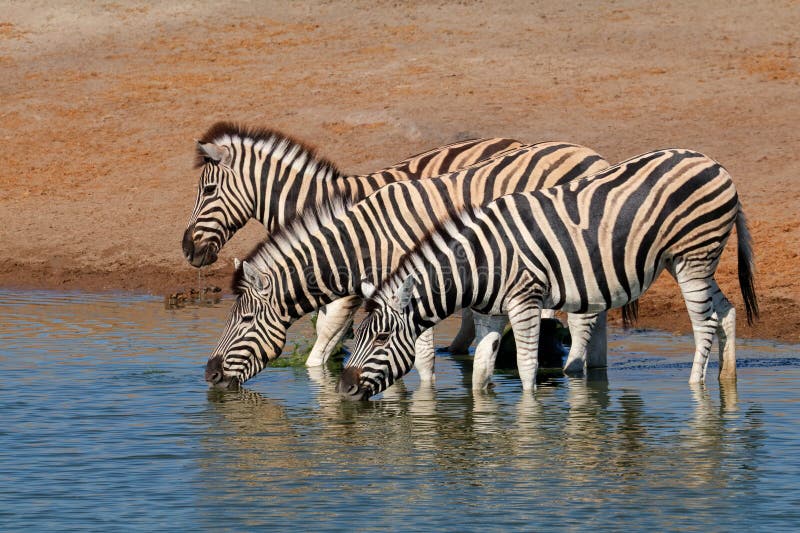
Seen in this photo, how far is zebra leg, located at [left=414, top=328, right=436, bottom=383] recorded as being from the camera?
42.2ft

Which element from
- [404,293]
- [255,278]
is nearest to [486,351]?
[404,293]

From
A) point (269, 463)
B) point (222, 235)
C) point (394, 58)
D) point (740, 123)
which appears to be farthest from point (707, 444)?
point (394, 58)

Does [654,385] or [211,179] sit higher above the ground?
[211,179]

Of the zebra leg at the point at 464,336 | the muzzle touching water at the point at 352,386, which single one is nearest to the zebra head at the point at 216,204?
the zebra leg at the point at 464,336

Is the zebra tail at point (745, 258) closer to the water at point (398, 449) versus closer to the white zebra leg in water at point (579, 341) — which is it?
the water at point (398, 449)

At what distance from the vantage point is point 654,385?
12.9 m

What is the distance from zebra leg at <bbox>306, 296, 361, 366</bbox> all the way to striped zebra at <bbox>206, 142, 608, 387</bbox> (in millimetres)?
1088

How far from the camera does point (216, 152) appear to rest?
1395cm

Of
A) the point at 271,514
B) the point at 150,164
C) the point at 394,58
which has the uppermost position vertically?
the point at 394,58

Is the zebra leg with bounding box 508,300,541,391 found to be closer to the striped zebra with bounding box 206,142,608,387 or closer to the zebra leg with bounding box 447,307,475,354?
the striped zebra with bounding box 206,142,608,387

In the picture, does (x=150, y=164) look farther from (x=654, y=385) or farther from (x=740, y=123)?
(x=654, y=385)

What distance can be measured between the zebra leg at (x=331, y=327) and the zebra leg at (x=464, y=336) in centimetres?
133

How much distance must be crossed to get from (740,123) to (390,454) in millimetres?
17146

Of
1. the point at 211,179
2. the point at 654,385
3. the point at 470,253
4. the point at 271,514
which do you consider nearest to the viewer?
the point at 271,514
